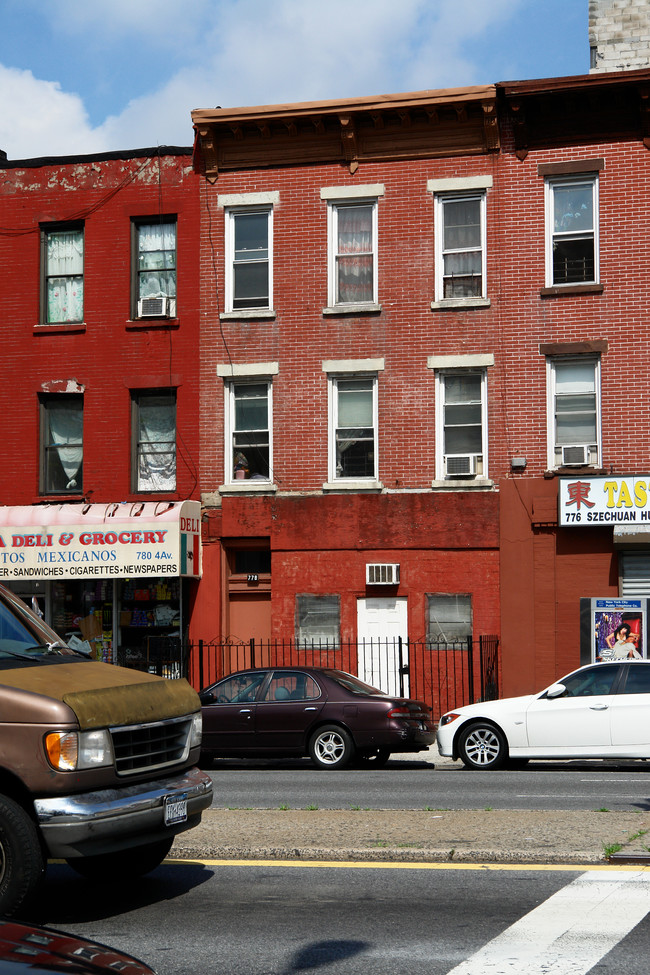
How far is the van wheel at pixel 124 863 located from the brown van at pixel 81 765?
0.56m

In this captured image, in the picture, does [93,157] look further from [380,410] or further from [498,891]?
[498,891]

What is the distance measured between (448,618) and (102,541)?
6843mm

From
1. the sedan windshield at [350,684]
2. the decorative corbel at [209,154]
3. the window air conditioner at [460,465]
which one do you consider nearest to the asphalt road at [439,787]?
the sedan windshield at [350,684]

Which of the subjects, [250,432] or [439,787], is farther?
[250,432]

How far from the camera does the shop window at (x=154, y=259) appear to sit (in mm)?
24766

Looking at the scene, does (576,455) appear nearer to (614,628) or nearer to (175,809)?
(614,628)

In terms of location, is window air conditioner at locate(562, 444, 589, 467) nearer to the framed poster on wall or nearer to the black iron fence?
the framed poster on wall

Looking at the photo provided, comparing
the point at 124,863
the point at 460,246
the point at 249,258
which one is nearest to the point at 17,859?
the point at 124,863

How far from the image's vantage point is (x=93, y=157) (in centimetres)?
2500

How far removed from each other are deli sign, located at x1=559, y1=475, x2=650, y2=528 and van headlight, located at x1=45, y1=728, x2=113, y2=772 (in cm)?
1644

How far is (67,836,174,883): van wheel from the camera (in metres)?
7.88

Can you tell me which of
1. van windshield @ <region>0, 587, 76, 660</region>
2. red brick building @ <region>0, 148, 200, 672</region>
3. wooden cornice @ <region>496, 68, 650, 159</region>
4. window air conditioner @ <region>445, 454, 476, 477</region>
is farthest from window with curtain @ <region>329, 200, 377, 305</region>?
van windshield @ <region>0, 587, 76, 660</region>

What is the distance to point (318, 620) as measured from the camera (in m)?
23.7

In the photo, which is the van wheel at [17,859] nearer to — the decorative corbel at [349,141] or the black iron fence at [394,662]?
the black iron fence at [394,662]
